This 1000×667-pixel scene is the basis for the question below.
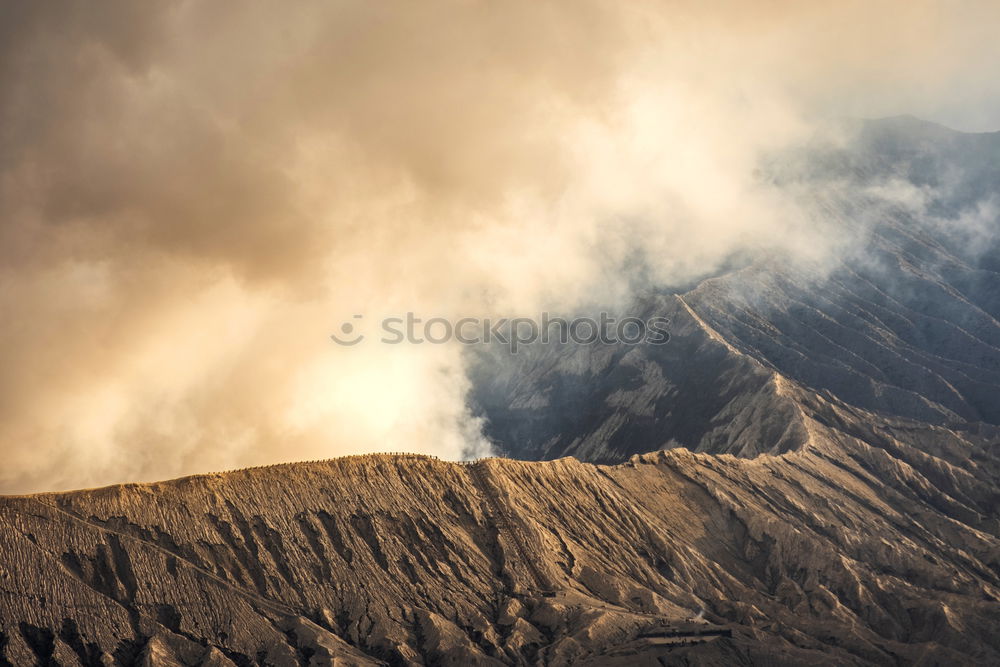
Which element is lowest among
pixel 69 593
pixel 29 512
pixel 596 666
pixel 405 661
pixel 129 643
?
pixel 596 666

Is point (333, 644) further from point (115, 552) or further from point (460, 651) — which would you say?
point (115, 552)

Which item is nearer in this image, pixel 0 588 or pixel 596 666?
pixel 0 588

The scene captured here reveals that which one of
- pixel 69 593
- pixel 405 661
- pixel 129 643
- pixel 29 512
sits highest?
pixel 29 512

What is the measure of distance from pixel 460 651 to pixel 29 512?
2830 inches

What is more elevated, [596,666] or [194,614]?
[194,614]

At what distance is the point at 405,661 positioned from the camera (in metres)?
195

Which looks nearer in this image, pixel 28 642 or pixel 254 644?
pixel 28 642

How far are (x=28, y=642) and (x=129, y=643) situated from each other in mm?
13990

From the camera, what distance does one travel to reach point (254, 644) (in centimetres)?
19112

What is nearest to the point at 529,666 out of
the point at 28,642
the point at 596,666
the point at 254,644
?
the point at 596,666

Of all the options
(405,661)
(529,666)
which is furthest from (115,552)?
(529,666)

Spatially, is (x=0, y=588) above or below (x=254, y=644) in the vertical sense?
above

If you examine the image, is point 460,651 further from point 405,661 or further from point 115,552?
point 115,552

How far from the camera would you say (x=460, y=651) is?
19850cm
